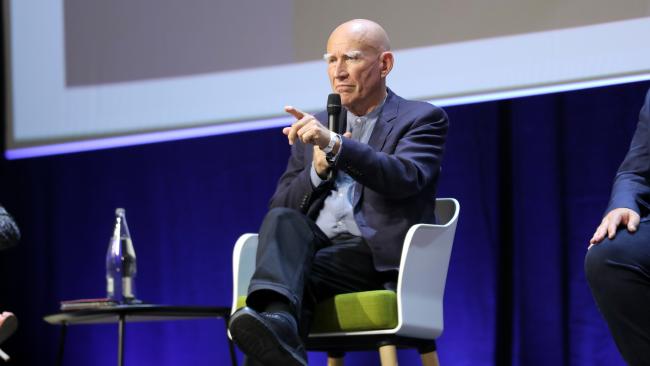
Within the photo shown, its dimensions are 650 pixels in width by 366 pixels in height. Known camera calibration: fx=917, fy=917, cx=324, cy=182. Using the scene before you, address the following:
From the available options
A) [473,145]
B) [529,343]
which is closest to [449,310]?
[529,343]

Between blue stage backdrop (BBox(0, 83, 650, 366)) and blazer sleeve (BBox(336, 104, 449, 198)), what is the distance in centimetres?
93

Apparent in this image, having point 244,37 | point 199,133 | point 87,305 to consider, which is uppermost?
point 244,37

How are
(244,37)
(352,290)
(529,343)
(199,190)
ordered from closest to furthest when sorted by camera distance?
1. (352,290)
2. (529,343)
3. (244,37)
4. (199,190)

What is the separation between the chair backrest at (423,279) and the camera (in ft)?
8.21

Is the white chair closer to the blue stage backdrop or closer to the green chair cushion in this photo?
the green chair cushion

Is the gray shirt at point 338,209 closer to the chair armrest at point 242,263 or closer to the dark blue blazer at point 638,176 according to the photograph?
the chair armrest at point 242,263

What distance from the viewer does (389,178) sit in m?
2.48

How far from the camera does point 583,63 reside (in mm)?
3154

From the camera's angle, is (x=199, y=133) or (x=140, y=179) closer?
(x=199, y=133)

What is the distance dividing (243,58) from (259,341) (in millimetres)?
1987

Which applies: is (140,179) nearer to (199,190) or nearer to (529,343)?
(199,190)

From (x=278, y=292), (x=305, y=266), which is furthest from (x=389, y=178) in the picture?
(x=278, y=292)

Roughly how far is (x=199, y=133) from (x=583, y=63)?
1.64 metres

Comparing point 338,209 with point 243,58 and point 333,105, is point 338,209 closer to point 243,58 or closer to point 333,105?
point 333,105
